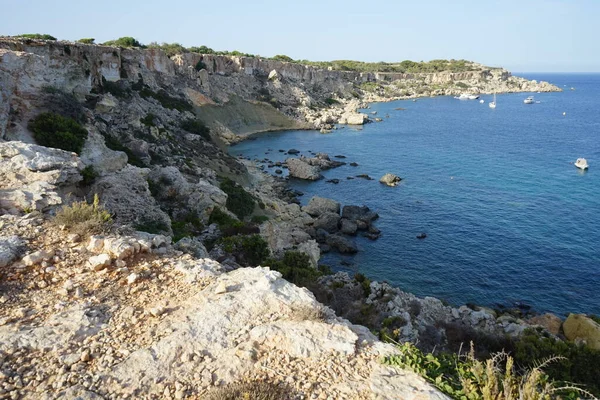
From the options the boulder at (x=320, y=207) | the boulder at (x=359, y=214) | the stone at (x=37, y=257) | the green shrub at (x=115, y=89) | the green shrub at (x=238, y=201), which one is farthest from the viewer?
the green shrub at (x=115, y=89)

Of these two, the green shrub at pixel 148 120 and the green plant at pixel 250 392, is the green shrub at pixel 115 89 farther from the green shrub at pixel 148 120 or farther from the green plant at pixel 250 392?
the green plant at pixel 250 392

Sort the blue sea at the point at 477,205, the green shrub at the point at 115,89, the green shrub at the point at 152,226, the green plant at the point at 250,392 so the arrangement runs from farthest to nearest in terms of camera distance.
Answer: the green shrub at the point at 115,89 < the blue sea at the point at 477,205 < the green shrub at the point at 152,226 < the green plant at the point at 250,392

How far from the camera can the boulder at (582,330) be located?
18953 mm

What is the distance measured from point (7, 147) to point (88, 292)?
8106mm

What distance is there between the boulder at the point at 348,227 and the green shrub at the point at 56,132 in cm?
2320

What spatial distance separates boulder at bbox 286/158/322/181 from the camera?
52.5 meters

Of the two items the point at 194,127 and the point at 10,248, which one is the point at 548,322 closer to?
the point at 10,248

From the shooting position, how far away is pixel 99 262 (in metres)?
9.08

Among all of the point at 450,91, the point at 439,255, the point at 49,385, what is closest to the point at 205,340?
the point at 49,385

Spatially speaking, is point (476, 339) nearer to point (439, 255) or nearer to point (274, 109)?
point (439, 255)

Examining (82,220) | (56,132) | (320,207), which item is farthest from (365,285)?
(320,207)

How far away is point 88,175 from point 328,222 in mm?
23949

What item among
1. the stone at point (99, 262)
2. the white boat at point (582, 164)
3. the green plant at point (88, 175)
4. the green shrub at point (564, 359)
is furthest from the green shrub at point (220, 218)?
the white boat at point (582, 164)

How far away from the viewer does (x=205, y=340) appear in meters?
7.45
